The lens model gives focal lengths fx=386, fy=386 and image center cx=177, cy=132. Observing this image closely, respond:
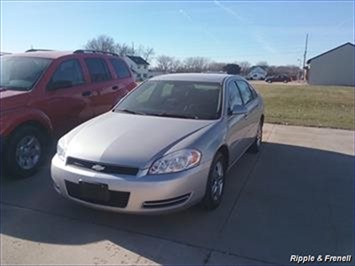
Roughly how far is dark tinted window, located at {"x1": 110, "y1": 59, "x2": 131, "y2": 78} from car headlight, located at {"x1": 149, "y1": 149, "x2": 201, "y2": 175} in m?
4.21

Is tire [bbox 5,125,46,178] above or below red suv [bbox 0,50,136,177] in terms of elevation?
below

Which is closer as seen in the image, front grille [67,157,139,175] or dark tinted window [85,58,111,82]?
front grille [67,157,139,175]

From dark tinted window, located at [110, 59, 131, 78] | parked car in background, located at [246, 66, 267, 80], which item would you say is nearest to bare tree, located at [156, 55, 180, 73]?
parked car in background, located at [246, 66, 267, 80]

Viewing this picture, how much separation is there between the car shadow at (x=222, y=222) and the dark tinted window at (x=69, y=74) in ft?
4.92

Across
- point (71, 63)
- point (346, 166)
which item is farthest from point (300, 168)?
point (71, 63)

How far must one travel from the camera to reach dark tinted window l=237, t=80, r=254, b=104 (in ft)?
20.0

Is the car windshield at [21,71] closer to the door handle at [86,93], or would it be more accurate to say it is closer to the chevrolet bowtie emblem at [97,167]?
the door handle at [86,93]

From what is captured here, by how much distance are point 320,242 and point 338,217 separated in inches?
29.4

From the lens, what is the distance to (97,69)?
709cm

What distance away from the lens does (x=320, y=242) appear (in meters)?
3.76

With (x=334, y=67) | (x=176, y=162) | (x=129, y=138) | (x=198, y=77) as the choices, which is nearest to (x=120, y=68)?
(x=198, y=77)

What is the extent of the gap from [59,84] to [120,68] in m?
2.07

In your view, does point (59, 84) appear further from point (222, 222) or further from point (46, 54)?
point (222, 222)

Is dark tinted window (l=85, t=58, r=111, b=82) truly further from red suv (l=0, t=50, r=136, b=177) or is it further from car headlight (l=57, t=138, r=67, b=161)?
car headlight (l=57, t=138, r=67, b=161)
